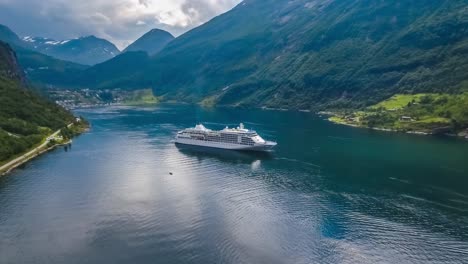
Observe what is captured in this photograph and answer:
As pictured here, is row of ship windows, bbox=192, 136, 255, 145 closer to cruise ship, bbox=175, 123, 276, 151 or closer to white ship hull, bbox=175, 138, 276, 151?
cruise ship, bbox=175, 123, 276, 151

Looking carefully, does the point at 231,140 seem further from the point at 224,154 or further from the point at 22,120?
the point at 22,120

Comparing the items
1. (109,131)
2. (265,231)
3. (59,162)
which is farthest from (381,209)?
(109,131)

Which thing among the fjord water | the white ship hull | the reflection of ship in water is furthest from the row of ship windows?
the fjord water

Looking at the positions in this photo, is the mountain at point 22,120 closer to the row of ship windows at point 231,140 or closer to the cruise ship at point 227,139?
the cruise ship at point 227,139

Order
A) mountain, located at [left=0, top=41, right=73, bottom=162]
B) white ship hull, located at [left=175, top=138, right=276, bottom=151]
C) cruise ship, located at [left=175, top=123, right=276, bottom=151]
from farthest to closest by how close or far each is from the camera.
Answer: cruise ship, located at [left=175, top=123, right=276, bottom=151], white ship hull, located at [left=175, top=138, right=276, bottom=151], mountain, located at [left=0, top=41, right=73, bottom=162]

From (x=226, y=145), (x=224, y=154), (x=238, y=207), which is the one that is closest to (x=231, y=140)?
(x=226, y=145)

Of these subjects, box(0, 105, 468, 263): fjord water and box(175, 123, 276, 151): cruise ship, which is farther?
box(175, 123, 276, 151): cruise ship

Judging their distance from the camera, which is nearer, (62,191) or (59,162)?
(62,191)

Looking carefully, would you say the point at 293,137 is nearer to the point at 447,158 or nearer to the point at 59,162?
the point at 447,158
